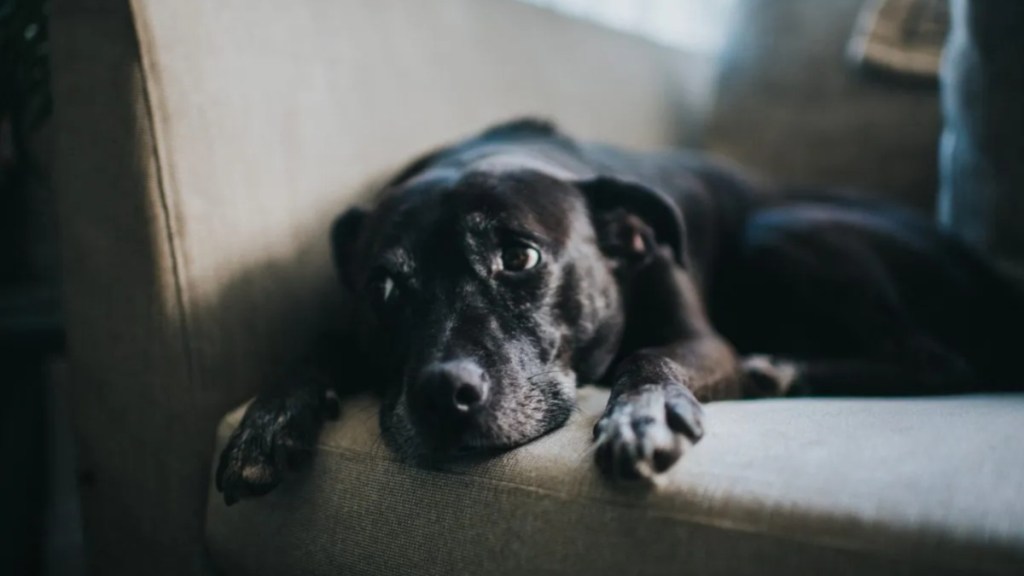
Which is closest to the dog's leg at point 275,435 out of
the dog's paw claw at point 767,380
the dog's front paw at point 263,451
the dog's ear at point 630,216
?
the dog's front paw at point 263,451

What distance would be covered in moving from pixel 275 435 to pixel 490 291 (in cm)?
43

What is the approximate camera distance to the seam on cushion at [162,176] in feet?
4.24

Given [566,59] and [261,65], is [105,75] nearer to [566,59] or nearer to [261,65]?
[261,65]

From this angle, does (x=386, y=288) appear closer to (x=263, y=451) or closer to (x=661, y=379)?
(x=263, y=451)

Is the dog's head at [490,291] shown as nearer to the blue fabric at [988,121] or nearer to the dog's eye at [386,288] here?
the dog's eye at [386,288]

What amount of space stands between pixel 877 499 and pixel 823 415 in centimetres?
30

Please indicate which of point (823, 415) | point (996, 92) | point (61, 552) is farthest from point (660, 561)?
point (61, 552)

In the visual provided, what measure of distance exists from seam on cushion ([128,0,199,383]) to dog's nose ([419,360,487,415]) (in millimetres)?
476

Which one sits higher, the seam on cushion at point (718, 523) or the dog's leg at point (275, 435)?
the seam on cushion at point (718, 523)

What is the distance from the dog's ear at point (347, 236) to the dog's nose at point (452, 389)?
0.48 m

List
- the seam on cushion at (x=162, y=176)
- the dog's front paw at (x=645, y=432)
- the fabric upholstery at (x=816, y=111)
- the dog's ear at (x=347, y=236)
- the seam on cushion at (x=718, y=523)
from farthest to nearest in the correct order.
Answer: the fabric upholstery at (x=816, y=111), the dog's ear at (x=347, y=236), the seam on cushion at (x=162, y=176), the dog's front paw at (x=645, y=432), the seam on cushion at (x=718, y=523)

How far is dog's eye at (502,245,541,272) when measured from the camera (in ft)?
4.59

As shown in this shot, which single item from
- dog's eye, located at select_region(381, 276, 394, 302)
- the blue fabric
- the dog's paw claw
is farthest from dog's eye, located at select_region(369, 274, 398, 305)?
the blue fabric

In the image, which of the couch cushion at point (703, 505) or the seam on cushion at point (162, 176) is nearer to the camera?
the couch cushion at point (703, 505)
